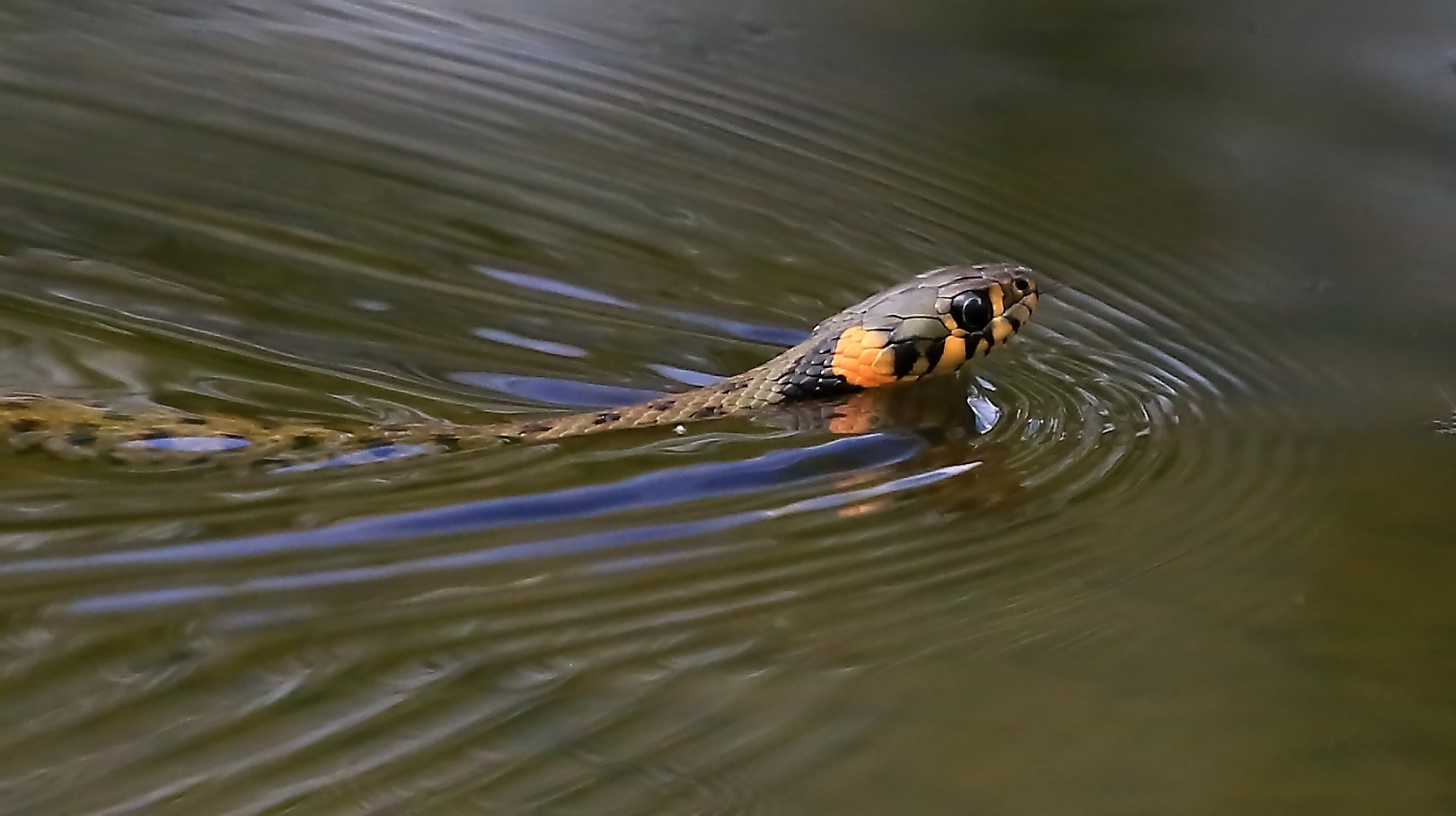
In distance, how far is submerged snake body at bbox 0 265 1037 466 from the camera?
2.74 meters

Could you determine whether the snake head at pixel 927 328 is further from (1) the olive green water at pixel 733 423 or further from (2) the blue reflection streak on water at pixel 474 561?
(2) the blue reflection streak on water at pixel 474 561

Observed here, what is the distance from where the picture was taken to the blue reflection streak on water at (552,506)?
229 centimetres

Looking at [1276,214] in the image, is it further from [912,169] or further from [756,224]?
[756,224]

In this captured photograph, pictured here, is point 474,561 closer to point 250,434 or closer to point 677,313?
point 250,434

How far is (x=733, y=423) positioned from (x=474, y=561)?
758 mm

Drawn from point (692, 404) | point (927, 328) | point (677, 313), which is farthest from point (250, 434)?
point (927, 328)

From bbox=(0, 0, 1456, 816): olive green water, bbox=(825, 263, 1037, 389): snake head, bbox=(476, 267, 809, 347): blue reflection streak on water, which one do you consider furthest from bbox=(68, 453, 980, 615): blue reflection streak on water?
bbox=(476, 267, 809, 347): blue reflection streak on water

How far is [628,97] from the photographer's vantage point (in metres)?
4.15

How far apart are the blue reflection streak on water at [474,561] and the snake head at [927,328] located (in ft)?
2.17

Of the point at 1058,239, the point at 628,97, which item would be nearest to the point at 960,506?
the point at 1058,239

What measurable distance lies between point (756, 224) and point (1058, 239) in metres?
0.67

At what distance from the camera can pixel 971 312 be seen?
3203 mm

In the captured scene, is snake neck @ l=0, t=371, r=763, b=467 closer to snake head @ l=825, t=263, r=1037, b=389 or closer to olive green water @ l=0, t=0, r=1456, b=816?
olive green water @ l=0, t=0, r=1456, b=816

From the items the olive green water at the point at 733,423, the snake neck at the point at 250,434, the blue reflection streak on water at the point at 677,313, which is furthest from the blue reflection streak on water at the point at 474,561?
the blue reflection streak on water at the point at 677,313
